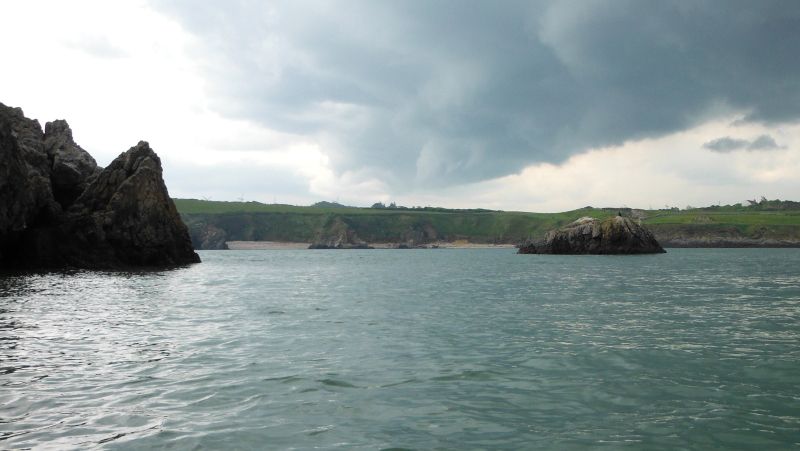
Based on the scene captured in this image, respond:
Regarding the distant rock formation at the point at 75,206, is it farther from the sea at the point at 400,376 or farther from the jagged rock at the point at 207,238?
the jagged rock at the point at 207,238

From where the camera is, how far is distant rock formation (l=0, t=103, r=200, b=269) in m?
39.6

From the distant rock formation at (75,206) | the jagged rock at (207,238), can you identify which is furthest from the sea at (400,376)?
the jagged rock at (207,238)

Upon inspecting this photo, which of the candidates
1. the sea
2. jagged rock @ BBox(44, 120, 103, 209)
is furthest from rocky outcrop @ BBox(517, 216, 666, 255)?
jagged rock @ BBox(44, 120, 103, 209)

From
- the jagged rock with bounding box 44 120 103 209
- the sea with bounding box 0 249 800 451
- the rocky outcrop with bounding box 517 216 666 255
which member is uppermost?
the jagged rock with bounding box 44 120 103 209

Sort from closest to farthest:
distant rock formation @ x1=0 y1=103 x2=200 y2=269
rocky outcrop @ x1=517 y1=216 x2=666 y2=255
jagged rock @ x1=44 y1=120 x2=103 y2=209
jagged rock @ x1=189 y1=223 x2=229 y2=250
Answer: distant rock formation @ x1=0 y1=103 x2=200 y2=269 → jagged rock @ x1=44 y1=120 x2=103 y2=209 → rocky outcrop @ x1=517 y1=216 x2=666 y2=255 → jagged rock @ x1=189 y1=223 x2=229 y2=250

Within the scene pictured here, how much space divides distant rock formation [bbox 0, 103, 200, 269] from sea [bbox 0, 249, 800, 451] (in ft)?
68.3

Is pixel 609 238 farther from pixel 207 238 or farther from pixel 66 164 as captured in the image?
pixel 207 238

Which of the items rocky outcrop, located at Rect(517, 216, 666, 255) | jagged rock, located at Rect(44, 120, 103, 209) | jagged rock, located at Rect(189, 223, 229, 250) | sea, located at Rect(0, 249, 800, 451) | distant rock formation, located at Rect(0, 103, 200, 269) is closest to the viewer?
sea, located at Rect(0, 249, 800, 451)

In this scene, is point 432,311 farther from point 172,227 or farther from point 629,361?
point 172,227

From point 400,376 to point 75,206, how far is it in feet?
164

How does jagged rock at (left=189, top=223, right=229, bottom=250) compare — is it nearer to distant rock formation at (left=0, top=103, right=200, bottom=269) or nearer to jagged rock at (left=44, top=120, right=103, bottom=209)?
distant rock formation at (left=0, top=103, right=200, bottom=269)

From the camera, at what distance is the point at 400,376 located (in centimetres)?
1145

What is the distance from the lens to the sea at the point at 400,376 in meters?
7.85

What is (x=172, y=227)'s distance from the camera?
58.1m
